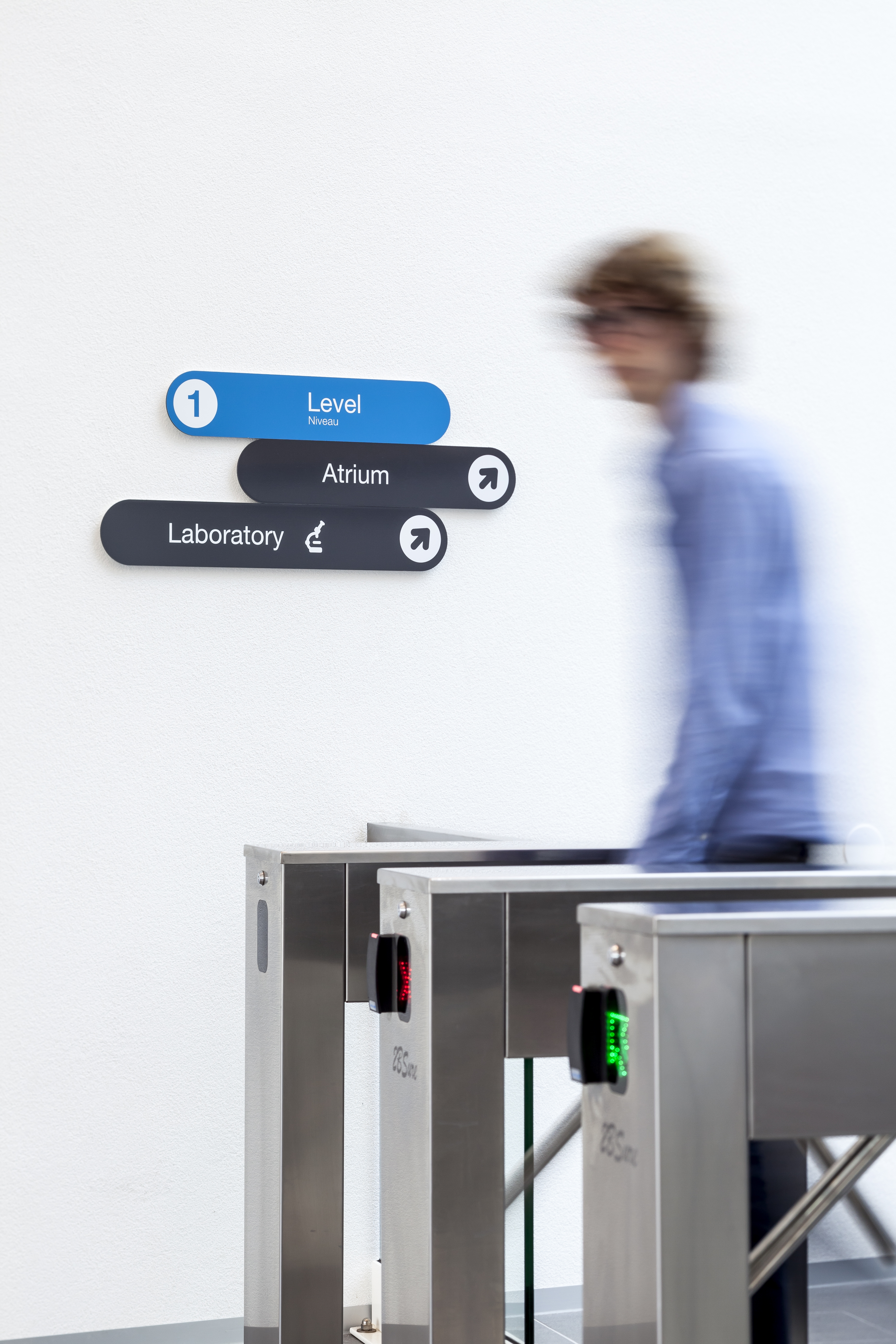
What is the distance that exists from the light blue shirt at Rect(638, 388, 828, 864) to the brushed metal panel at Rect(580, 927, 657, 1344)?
0.51 m

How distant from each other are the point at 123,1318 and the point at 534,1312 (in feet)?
4.31

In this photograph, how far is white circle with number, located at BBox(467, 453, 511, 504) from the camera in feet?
10.5

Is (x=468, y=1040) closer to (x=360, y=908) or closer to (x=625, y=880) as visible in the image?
(x=625, y=880)

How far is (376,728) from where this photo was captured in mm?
3166

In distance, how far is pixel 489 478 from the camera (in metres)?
3.23

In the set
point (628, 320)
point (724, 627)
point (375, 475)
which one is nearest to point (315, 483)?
point (375, 475)

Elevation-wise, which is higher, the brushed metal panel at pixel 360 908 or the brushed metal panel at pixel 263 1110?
the brushed metal panel at pixel 360 908

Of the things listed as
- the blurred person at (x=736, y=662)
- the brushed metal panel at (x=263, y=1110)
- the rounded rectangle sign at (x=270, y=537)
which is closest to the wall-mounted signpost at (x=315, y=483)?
the rounded rectangle sign at (x=270, y=537)

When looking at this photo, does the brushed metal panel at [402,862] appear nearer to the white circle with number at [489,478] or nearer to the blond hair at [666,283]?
the blond hair at [666,283]

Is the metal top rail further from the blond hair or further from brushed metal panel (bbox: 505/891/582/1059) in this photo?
the blond hair

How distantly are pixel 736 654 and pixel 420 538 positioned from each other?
147cm

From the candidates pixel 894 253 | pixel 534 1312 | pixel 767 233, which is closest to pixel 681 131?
pixel 767 233

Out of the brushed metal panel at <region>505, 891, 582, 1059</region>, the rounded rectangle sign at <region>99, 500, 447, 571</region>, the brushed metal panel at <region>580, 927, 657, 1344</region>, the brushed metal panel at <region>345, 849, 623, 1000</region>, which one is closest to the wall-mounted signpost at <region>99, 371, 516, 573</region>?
the rounded rectangle sign at <region>99, 500, 447, 571</region>

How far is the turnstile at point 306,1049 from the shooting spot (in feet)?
7.28
